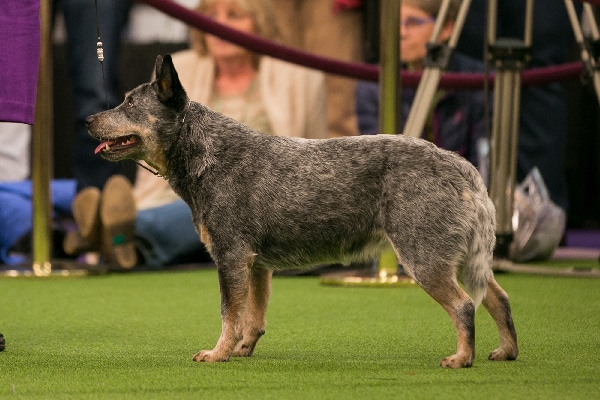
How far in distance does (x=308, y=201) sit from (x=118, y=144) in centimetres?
59

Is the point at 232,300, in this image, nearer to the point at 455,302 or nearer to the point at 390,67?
the point at 455,302

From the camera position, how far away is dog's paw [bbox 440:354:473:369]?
3.12m

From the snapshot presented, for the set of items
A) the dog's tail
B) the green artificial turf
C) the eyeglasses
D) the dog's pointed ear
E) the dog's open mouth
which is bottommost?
the green artificial turf

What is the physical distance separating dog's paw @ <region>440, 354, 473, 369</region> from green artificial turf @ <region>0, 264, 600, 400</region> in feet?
0.11

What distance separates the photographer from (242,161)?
11.1 feet

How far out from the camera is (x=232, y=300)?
3334 millimetres

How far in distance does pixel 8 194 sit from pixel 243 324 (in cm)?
340

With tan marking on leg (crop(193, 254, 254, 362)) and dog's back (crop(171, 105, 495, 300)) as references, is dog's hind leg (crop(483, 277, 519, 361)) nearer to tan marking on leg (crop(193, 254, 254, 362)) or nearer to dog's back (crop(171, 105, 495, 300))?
dog's back (crop(171, 105, 495, 300))

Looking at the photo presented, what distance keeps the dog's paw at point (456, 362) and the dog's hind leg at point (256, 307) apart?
61 cm

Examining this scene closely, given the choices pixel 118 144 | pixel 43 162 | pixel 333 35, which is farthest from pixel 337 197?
pixel 333 35

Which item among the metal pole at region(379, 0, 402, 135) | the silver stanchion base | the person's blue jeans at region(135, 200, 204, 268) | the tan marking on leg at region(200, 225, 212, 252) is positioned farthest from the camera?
the person's blue jeans at region(135, 200, 204, 268)

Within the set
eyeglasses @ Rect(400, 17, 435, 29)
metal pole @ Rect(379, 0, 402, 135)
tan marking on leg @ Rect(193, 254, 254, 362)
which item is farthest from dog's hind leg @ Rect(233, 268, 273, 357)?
eyeglasses @ Rect(400, 17, 435, 29)

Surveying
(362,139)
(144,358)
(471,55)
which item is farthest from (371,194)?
(471,55)

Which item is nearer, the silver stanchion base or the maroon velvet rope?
the maroon velvet rope
